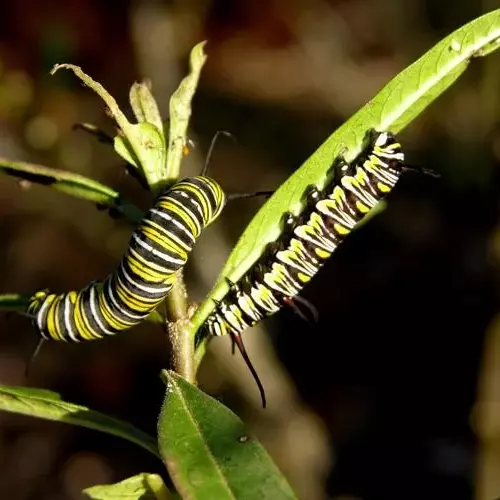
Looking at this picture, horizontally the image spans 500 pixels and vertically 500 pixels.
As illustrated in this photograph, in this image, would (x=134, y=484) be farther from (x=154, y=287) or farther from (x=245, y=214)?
(x=245, y=214)

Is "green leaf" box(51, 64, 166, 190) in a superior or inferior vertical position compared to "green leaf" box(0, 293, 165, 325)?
superior

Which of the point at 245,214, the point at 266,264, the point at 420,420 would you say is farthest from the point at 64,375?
the point at 266,264

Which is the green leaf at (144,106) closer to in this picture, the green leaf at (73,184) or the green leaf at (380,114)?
the green leaf at (73,184)

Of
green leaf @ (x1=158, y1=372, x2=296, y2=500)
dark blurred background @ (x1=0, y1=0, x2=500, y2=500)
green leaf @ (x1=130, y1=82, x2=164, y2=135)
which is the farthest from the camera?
dark blurred background @ (x1=0, y1=0, x2=500, y2=500)

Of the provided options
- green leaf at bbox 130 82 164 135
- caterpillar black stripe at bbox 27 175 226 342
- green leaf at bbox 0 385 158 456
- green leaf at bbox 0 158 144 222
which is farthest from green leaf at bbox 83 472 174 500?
green leaf at bbox 130 82 164 135

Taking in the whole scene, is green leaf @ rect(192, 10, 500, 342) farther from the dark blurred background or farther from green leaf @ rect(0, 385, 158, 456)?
the dark blurred background

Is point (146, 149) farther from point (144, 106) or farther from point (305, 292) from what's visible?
point (305, 292)

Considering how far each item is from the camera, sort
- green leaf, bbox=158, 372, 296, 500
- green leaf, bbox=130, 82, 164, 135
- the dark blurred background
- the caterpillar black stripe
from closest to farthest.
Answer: green leaf, bbox=158, 372, 296, 500 → the caterpillar black stripe → green leaf, bbox=130, 82, 164, 135 → the dark blurred background

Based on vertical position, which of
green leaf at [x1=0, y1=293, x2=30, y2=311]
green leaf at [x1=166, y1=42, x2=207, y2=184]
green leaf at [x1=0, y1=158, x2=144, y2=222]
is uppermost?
green leaf at [x1=166, y1=42, x2=207, y2=184]
